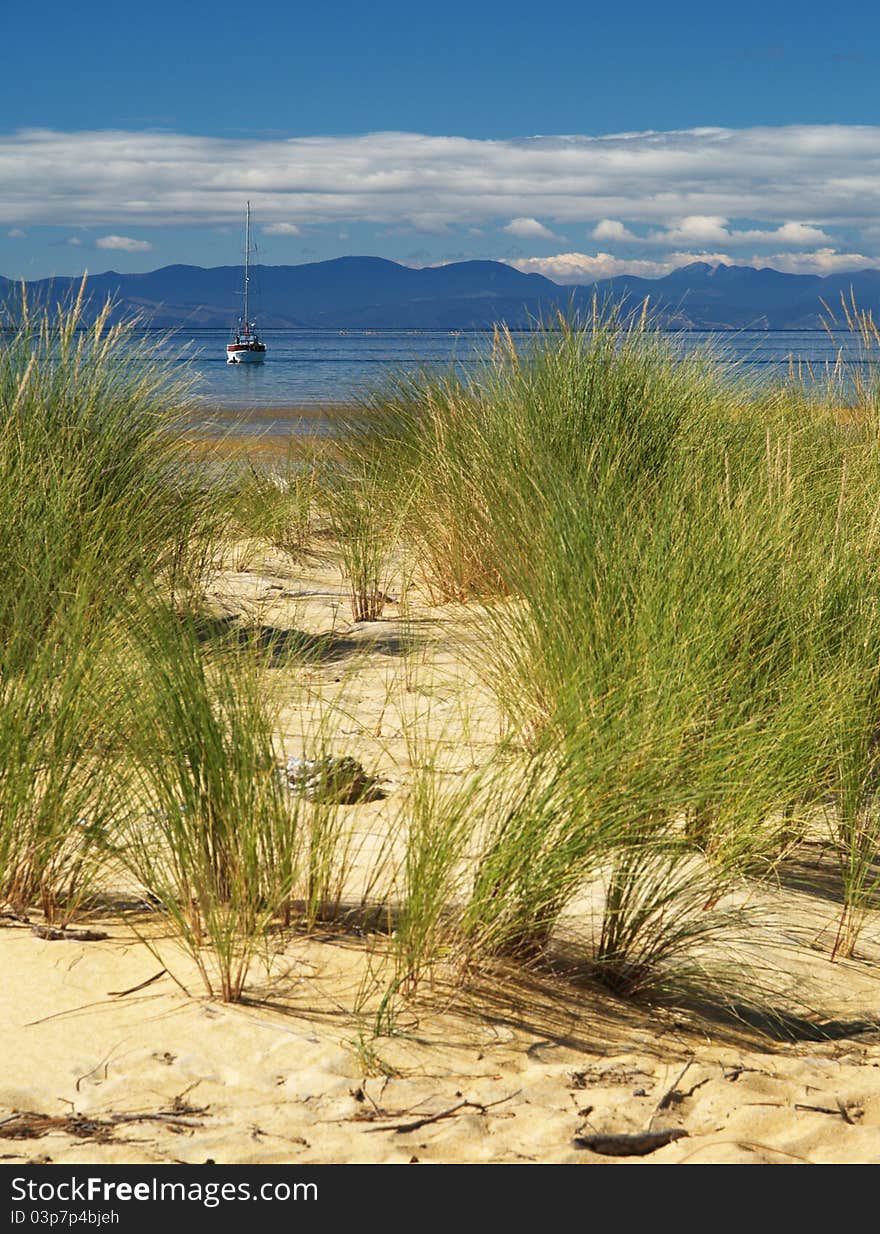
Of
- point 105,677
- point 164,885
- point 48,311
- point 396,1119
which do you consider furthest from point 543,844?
point 48,311

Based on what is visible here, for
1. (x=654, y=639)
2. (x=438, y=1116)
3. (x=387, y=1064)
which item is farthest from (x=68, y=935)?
(x=654, y=639)

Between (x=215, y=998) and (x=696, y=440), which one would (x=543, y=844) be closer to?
(x=215, y=998)

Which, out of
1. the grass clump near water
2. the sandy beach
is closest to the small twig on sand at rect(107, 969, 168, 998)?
the sandy beach

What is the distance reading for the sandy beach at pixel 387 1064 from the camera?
1.88 m

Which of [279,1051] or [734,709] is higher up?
[734,709]

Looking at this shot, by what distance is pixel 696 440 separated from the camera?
17.0 ft

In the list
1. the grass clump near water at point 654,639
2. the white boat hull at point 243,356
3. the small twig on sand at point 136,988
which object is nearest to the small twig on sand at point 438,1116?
the grass clump near water at point 654,639

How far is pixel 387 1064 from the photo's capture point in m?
2.07

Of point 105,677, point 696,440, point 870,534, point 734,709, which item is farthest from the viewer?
point 696,440

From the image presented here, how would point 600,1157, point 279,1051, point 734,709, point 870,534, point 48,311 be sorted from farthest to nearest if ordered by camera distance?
point 48,311, point 870,534, point 734,709, point 279,1051, point 600,1157

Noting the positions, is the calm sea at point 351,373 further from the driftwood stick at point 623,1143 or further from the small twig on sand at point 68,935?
the driftwood stick at point 623,1143

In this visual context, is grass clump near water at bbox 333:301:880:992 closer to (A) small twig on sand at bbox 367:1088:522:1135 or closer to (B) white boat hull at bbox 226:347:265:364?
(A) small twig on sand at bbox 367:1088:522:1135

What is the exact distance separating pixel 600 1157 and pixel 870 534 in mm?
2572

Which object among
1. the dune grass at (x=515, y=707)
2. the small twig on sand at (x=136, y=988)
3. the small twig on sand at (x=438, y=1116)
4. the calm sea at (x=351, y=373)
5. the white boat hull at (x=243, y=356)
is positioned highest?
the white boat hull at (x=243, y=356)
